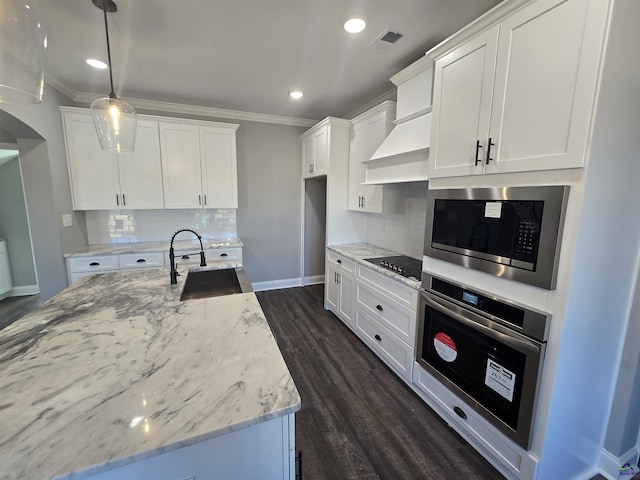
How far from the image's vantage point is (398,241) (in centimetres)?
318

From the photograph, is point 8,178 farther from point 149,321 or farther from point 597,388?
point 597,388

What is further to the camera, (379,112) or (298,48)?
(379,112)

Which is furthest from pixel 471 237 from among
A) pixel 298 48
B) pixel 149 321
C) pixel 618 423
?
pixel 298 48

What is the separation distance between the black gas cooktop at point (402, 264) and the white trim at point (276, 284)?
214 centimetres

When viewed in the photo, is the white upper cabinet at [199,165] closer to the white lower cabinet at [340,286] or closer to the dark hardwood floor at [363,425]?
the white lower cabinet at [340,286]

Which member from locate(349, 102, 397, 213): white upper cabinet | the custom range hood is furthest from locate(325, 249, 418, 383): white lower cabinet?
the custom range hood

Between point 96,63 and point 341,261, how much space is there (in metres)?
3.09

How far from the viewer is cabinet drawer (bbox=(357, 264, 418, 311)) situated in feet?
7.03

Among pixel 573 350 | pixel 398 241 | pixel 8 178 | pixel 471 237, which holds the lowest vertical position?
pixel 573 350

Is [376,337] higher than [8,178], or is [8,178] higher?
[8,178]

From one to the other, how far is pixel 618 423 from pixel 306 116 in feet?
14.2

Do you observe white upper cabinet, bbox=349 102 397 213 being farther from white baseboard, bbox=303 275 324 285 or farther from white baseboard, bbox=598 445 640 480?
white baseboard, bbox=598 445 640 480

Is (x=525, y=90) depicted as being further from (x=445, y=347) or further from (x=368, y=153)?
(x=368, y=153)

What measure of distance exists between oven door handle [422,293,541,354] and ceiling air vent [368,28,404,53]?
6.32 feet
